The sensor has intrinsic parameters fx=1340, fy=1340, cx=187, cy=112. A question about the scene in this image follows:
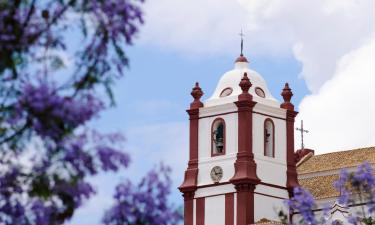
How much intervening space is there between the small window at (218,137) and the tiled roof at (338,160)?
16.6 feet

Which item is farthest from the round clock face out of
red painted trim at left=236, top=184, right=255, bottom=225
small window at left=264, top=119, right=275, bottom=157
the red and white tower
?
small window at left=264, top=119, right=275, bottom=157

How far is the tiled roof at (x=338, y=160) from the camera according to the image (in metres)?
67.5

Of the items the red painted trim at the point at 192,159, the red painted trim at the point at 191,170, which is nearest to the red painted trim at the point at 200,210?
the red painted trim at the point at 191,170

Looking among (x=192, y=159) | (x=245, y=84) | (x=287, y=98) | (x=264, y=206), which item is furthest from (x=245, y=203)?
(x=287, y=98)

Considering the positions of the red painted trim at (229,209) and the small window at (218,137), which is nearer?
the red painted trim at (229,209)

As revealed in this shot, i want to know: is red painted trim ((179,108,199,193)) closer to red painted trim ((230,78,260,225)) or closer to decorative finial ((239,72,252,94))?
red painted trim ((230,78,260,225))

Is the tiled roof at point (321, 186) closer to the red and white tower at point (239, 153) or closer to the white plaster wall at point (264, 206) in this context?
the red and white tower at point (239, 153)

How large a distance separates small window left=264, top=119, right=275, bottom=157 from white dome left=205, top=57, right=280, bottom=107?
1041 millimetres

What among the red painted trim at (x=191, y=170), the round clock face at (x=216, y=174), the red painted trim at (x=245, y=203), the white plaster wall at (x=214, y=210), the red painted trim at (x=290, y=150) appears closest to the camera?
the red painted trim at (x=245, y=203)

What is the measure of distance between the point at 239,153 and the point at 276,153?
105 inches

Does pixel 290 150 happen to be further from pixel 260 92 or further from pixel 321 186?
pixel 260 92

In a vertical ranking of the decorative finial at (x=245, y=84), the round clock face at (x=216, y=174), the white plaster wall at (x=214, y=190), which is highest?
the decorative finial at (x=245, y=84)

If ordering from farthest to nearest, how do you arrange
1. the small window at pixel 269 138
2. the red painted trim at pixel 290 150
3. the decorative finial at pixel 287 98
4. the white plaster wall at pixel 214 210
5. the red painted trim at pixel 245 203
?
1. the decorative finial at pixel 287 98
2. the red painted trim at pixel 290 150
3. the small window at pixel 269 138
4. the white plaster wall at pixel 214 210
5. the red painted trim at pixel 245 203

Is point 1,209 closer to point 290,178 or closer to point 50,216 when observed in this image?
point 50,216
